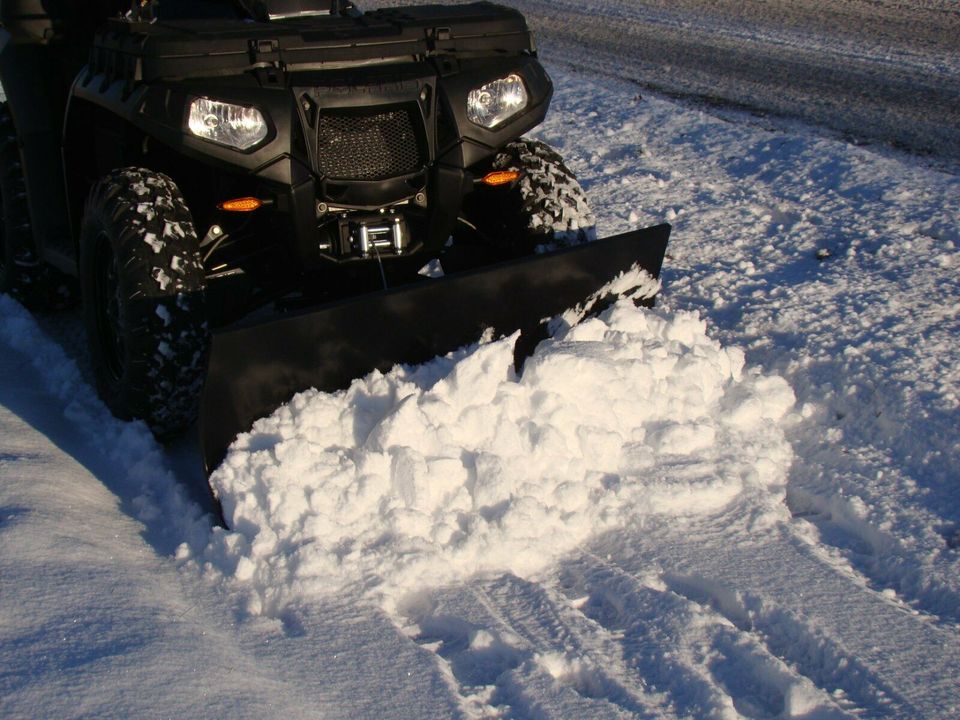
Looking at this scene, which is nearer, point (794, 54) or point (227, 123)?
point (227, 123)

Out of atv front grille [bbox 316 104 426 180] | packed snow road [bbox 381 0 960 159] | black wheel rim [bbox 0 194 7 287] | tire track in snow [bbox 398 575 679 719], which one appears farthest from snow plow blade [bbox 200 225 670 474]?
packed snow road [bbox 381 0 960 159]

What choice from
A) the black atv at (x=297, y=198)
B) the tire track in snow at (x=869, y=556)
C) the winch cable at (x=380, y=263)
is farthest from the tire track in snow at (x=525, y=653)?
the winch cable at (x=380, y=263)

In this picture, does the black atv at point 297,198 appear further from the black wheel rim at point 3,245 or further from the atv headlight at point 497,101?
the black wheel rim at point 3,245

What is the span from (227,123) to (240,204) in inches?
10.9

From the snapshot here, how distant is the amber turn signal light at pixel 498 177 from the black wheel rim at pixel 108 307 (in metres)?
1.39

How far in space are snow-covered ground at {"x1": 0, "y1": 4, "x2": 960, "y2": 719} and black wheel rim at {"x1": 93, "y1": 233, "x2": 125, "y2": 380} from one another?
22 centimetres

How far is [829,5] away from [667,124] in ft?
27.0

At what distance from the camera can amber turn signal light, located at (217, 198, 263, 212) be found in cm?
364

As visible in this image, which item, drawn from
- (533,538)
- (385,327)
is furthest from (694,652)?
(385,327)

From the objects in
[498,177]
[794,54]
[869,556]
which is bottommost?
[869,556]

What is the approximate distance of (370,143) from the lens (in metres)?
3.72

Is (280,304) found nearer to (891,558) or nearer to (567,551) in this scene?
(567,551)

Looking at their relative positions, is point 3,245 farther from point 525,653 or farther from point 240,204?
point 525,653

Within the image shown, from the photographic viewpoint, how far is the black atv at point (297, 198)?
3.47m
